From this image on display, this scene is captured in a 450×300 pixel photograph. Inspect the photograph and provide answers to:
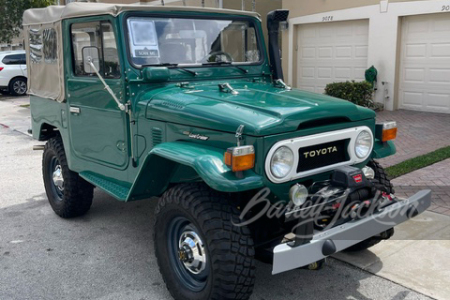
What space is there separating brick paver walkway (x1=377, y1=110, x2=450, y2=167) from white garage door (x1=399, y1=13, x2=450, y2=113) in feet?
1.02

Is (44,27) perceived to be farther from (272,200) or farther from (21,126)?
(21,126)

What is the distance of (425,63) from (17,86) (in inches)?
585

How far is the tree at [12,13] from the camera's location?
17.2 m

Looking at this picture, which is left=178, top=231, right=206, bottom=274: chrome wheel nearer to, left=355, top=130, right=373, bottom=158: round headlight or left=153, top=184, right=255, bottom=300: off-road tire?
left=153, top=184, right=255, bottom=300: off-road tire

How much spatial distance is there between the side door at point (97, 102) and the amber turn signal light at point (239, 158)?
4.60 feet

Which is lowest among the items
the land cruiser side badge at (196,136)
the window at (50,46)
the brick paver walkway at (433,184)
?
the brick paver walkway at (433,184)

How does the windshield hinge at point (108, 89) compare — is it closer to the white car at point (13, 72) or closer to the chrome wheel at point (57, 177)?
the chrome wheel at point (57, 177)

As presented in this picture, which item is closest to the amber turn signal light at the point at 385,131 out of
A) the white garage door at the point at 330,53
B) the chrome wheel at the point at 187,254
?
the chrome wheel at the point at 187,254

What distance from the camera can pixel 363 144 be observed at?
359 centimetres

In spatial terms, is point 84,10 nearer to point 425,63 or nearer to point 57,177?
point 57,177

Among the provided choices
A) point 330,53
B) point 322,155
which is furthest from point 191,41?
point 330,53

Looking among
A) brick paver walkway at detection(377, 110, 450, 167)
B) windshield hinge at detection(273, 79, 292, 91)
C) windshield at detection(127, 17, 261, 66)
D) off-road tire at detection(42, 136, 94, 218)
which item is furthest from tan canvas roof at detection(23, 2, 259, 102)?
brick paver walkway at detection(377, 110, 450, 167)

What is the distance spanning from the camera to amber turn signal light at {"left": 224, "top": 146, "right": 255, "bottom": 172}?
288 cm

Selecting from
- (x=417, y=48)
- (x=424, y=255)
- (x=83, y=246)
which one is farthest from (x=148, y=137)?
(x=417, y=48)
